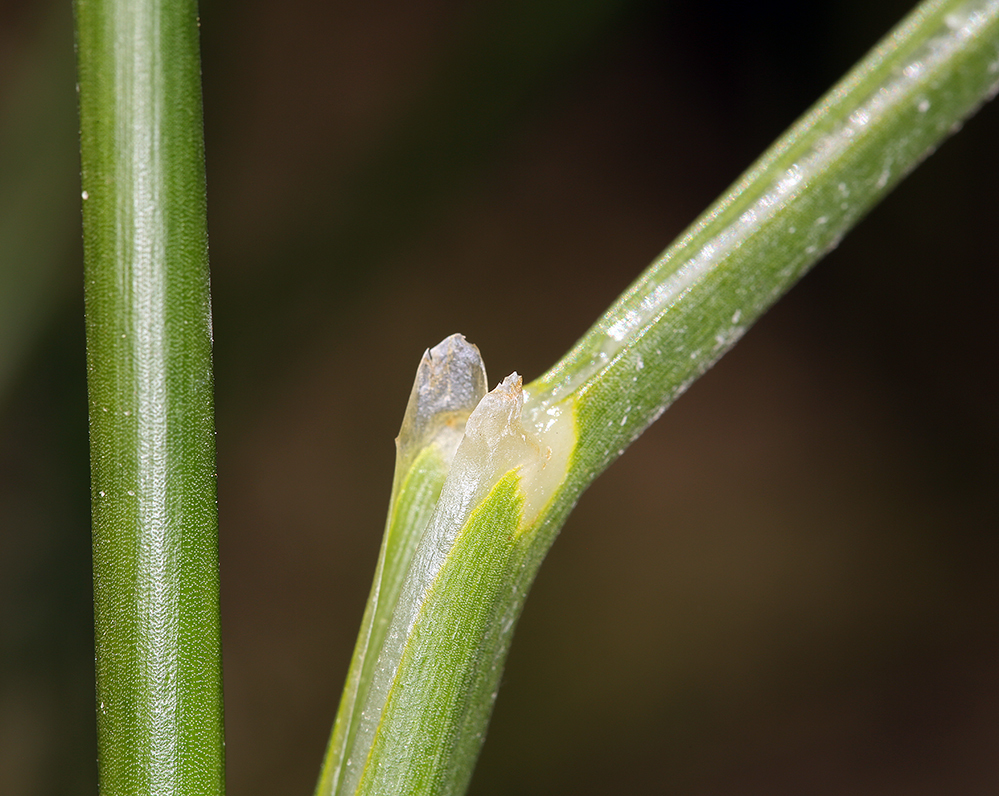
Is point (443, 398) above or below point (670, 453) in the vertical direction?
below

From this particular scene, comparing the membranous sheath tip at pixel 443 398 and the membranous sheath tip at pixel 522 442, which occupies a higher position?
the membranous sheath tip at pixel 443 398

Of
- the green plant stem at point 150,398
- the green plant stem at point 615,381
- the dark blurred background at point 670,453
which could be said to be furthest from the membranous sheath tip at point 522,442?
the dark blurred background at point 670,453

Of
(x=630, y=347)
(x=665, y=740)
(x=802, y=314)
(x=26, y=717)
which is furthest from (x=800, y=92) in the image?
(x=26, y=717)

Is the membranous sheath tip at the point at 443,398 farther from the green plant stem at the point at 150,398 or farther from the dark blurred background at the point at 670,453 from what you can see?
the dark blurred background at the point at 670,453

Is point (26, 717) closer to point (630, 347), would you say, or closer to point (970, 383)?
point (630, 347)

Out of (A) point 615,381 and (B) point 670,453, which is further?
(B) point 670,453

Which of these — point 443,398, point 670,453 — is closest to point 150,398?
Result: point 443,398

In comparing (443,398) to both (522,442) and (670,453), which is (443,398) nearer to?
(522,442)
